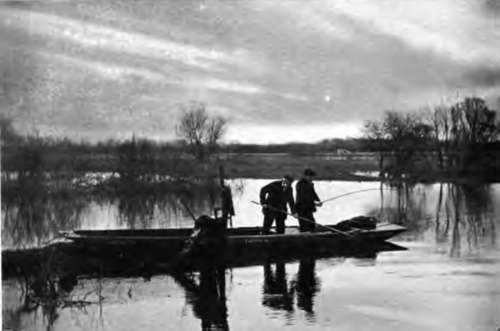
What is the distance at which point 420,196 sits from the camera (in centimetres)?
641

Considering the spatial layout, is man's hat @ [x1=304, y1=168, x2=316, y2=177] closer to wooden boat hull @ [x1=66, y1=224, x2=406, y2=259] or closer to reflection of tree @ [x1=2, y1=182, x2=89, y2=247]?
wooden boat hull @ [x1=66, y1=224, x2=406, y2=259]

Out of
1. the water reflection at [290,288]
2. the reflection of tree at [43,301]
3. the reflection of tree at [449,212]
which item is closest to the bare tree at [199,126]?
the water reflection at [290,288]

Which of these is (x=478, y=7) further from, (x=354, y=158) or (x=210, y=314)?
(x=210, y=314)

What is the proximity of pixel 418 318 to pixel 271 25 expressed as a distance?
2635mm

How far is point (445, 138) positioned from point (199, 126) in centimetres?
217

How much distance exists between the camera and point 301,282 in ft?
19.1

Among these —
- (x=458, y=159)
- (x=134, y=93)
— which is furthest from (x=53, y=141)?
(x=458, y=159)

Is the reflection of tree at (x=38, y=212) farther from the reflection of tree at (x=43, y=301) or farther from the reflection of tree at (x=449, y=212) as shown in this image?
the reflection of tree at (x=449, y=212)

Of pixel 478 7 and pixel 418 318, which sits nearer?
pixel 418 318

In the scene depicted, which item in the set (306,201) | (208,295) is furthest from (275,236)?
(208,295)

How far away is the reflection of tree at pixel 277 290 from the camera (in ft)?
16.8

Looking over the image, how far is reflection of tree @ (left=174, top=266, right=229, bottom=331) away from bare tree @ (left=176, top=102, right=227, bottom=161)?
1.26 metres

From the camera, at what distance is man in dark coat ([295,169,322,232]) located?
583cm

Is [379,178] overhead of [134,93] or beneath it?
beneath
